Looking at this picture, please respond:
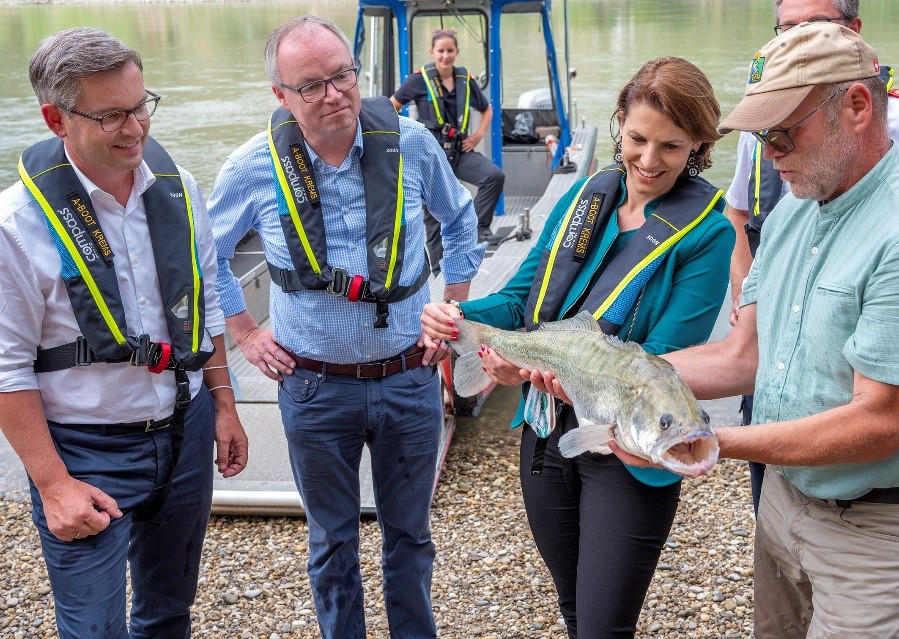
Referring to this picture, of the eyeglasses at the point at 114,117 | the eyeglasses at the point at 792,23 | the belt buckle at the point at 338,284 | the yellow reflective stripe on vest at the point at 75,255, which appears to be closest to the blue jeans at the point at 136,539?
the yellow reflective stripe on vest at the point at 75,255

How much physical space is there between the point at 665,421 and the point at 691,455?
0.30 feet

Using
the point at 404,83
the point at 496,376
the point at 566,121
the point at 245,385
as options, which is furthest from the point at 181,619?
the point at 566,121

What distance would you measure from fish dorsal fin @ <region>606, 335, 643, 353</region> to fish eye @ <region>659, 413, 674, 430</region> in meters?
0.25

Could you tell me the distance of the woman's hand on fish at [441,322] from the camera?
2.74 meters

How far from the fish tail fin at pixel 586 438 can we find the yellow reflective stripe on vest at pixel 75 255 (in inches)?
49.7

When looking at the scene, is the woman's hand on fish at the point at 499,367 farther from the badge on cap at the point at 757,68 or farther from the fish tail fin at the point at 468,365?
the badge on cap at the point at 757,68

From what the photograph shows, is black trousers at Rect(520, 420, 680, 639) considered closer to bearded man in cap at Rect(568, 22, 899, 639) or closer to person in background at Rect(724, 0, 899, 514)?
bearded man in cap at Rect(568, 22, 899, 639)

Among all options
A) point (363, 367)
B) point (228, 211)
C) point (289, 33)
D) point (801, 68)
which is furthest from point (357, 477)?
point (801, 68)

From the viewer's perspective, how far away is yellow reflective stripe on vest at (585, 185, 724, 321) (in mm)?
2527

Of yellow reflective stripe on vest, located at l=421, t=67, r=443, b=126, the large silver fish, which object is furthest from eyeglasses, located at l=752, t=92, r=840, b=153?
yellow reflective stripe on vest, located at l=421, t=67, r=443, b=126

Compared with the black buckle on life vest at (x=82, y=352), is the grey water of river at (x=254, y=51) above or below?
below

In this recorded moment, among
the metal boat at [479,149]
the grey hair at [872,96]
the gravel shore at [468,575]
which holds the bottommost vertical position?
the gravel shore at [468,575]

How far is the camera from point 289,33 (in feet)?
10.1

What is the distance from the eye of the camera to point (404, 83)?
8.27 meters
